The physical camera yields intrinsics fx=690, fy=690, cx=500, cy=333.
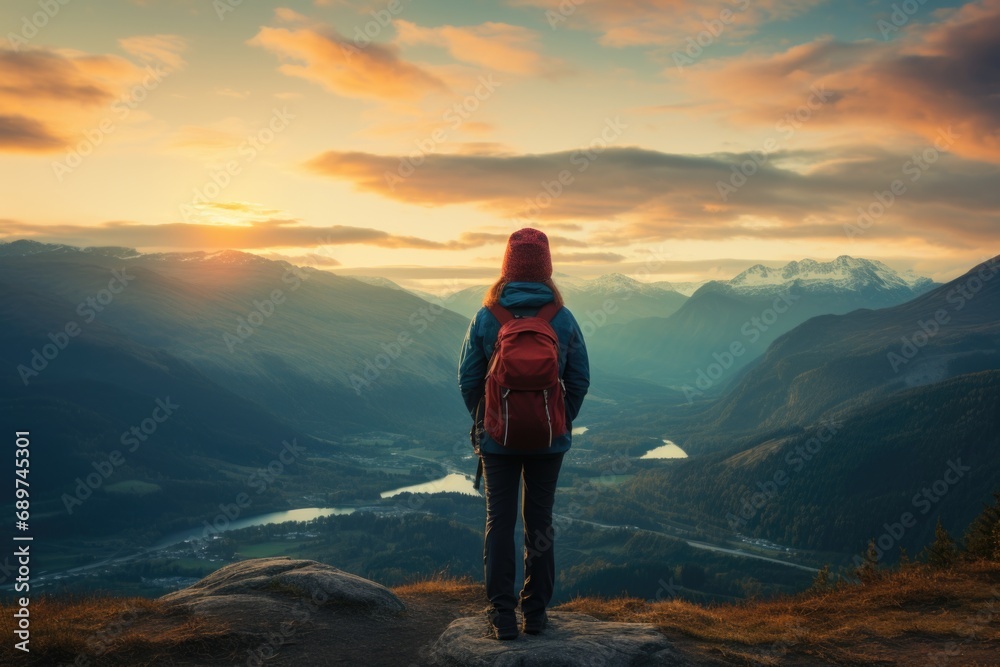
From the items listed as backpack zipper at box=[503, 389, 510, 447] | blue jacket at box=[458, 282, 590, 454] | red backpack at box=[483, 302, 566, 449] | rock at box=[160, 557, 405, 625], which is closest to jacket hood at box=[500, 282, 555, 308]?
blue jacket at box=[458, 282, 590, 454]

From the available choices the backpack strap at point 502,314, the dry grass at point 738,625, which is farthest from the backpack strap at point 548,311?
the dry grass at point 738,625

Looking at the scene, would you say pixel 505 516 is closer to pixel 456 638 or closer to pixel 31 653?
pixel 456 638

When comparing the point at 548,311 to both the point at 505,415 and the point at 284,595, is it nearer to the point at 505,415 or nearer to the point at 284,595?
the point at 505,415

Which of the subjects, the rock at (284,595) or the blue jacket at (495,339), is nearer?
the blue jacket at (495,339)

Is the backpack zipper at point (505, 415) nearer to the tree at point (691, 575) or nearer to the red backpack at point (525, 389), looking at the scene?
the red backpack at point (525, 389)

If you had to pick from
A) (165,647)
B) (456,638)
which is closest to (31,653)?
(165,647)

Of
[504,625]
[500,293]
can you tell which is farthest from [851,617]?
[500,293]

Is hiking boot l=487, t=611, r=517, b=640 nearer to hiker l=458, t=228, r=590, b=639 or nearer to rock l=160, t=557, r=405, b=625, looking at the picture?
hiker l=458, t=228, r=590, b=639

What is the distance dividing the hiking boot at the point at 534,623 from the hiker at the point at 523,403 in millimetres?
15

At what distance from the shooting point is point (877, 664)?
11203mm

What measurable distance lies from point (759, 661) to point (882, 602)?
5023mm

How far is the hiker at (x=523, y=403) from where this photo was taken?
32.7 ft

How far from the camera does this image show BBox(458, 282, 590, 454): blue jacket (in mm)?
10680

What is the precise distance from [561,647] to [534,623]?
0.83 m
